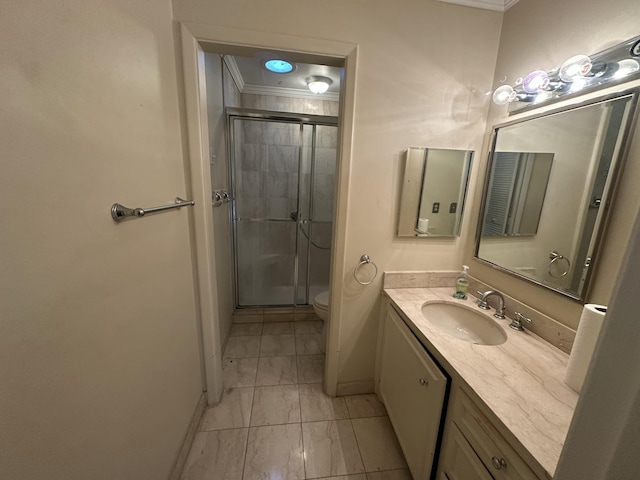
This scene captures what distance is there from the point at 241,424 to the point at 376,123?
192 cm

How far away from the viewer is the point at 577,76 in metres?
0.95

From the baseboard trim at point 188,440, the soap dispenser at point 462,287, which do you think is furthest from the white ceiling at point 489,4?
the baseboard trim at point 188,440

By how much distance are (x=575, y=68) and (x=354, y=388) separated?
2.00 m

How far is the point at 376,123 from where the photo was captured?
4.40ft

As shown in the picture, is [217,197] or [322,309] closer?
[217,197]

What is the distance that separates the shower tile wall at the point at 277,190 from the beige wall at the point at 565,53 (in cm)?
160

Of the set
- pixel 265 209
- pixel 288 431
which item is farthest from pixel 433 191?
pixel 265 209

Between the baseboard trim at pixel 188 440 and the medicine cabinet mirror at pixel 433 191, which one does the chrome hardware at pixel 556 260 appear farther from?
the baseboard trim at pixel 188 440

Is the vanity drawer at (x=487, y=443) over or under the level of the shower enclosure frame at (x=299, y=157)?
under

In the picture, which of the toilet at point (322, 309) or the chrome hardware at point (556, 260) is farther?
the toilet at point (322, 309)

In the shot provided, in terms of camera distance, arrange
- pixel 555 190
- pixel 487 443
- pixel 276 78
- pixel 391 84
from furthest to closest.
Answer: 1. pixel 276 78
2. pixel 391 84
3. pixel 555 190
4. pixel 487 443

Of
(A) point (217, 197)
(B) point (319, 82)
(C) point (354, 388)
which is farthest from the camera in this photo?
(B) point (319, 82)

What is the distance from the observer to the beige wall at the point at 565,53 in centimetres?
84

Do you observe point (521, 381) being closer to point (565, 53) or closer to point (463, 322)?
point (463, 322)
